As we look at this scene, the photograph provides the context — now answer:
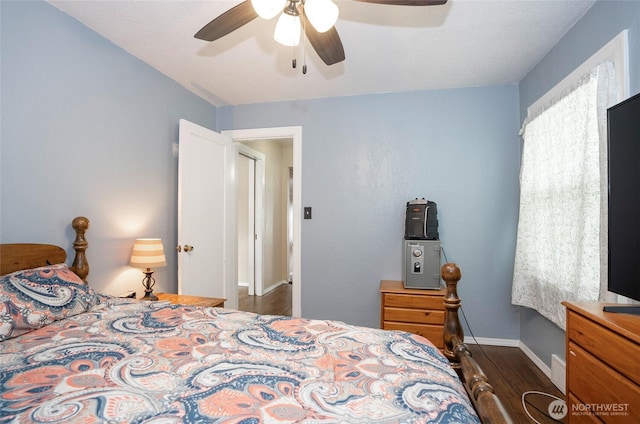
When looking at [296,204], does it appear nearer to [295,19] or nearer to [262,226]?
[262,226]

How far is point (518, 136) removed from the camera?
2.94 m

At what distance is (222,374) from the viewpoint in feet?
3.14

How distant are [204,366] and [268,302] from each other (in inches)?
137

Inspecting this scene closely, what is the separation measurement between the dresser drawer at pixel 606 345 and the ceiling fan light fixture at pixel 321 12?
1.69m

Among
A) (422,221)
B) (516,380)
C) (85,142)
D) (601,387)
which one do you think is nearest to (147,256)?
(85,142)

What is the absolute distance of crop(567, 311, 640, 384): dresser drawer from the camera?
3.55 feet

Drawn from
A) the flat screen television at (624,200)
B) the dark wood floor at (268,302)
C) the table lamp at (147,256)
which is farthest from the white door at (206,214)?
the flat screen television at (624,200)

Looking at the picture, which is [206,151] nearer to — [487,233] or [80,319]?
[80,319]

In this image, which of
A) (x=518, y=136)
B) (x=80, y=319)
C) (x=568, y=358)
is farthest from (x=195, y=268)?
(x=518, y=136)

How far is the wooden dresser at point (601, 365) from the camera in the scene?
1.09 m

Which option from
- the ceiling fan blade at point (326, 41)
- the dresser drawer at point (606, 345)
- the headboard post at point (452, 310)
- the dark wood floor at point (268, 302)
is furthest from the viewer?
the dark wood floor at point (268, 302)

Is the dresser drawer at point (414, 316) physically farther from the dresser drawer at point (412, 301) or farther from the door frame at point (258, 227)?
the door frame at point (258, 227)

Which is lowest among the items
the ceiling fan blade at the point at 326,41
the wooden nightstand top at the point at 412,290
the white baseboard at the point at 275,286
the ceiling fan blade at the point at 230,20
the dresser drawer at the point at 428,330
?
the white baseboard at the point at 275,286

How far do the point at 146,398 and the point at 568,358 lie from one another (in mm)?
1821
